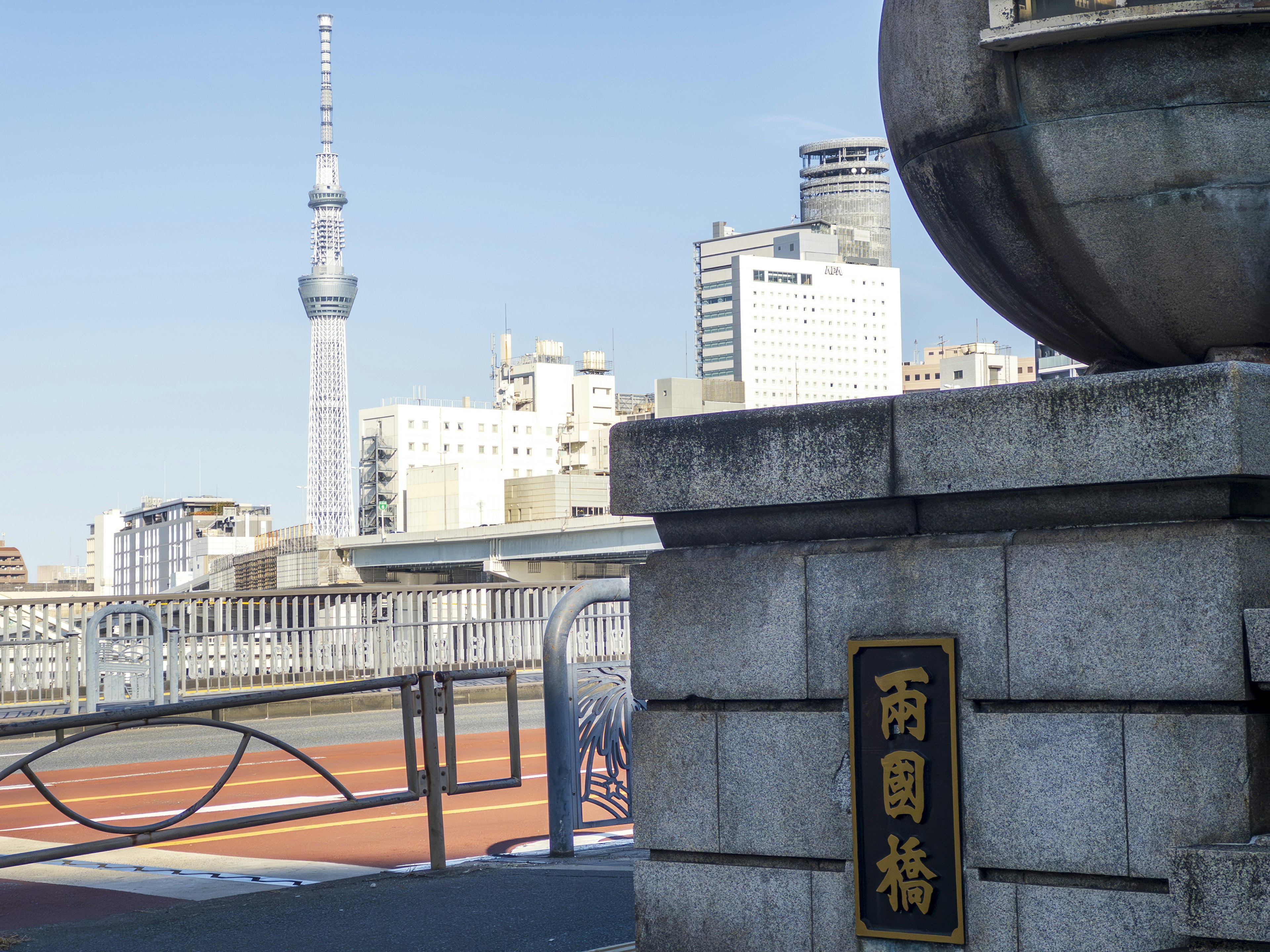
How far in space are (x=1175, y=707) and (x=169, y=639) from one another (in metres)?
17.0

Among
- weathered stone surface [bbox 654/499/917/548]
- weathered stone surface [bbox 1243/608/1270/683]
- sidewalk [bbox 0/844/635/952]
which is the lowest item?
sidewalk [bbox 0/844/635/952]

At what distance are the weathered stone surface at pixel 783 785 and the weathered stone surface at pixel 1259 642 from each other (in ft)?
4.03

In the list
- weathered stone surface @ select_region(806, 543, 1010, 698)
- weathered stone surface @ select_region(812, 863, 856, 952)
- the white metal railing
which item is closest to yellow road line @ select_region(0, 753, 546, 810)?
the white metal railing

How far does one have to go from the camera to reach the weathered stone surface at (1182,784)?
13.4ft

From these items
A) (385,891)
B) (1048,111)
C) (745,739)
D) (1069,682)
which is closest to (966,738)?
(1069,682)

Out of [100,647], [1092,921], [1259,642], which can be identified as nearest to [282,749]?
[1092,921]

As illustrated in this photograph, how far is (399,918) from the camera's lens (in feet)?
21.6

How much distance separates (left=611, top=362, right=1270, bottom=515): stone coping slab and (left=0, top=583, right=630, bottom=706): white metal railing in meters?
15.1

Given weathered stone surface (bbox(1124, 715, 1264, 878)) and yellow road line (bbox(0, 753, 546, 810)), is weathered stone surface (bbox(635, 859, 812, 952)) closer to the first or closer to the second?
weathered stone surface (bbox(1124, 715, 1264, 878))

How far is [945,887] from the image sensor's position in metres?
4.58

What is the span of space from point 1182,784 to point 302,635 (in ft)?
60.6

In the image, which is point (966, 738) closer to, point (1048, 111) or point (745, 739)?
point (745, 739)

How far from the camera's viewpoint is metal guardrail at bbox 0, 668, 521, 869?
22.9 feet

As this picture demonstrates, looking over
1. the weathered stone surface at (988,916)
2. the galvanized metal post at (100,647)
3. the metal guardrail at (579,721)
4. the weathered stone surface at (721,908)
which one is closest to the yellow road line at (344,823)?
the metal guardrail at (579,721)
